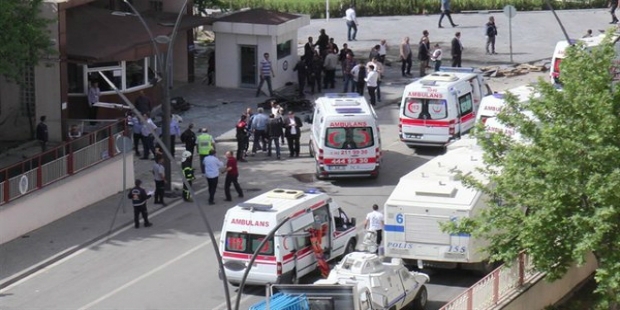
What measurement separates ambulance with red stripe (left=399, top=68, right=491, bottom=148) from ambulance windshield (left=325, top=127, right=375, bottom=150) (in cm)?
371

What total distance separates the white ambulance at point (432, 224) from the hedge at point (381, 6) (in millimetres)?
35274

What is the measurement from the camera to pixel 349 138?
38.6 meters

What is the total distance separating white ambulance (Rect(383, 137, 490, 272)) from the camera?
30.7 meters

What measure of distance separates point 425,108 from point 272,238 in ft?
43.4

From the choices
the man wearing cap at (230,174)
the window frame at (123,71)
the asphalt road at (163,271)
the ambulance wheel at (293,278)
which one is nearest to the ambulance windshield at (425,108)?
the asphalt road at (163,271)

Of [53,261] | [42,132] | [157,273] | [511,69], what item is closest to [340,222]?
[157,273]

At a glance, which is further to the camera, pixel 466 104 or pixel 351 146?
pixel 466 104

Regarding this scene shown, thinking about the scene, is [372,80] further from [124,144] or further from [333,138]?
[124,144]

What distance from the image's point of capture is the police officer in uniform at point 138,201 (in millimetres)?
34875

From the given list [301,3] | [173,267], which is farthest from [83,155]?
[301,3]

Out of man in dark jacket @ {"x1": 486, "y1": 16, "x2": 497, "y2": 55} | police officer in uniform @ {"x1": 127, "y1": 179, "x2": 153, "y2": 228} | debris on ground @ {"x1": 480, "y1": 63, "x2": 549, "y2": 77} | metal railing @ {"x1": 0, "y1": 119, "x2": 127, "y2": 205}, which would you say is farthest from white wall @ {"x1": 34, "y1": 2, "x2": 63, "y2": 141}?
man in dark jacket @ {"x1": 486, "y1": 16, "x2": 497, "y2": 55}

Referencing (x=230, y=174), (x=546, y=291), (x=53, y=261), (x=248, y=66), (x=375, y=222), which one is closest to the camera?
(x=546, y=291)

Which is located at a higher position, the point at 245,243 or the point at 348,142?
the point at 348,142

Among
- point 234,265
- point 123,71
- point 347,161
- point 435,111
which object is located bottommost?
point 234,265
